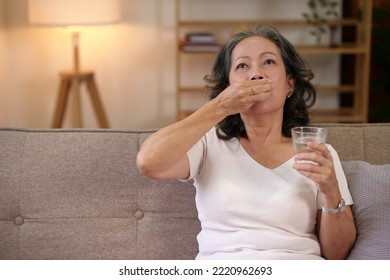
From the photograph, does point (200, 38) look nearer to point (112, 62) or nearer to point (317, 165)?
point (112, 62)

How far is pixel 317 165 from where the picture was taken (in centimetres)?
135

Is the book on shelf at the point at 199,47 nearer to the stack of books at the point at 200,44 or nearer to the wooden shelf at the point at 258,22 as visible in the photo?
the stack of books at the point at 200,44

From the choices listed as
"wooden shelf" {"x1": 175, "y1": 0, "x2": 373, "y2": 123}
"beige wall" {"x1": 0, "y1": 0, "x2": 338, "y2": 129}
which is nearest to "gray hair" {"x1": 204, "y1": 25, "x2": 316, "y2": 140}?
"wooden shelf" {"x1": 175, "y1": 0, "x2": 373, "y2": 123}

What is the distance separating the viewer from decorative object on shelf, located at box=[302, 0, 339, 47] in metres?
3.85

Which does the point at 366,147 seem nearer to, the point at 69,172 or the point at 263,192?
the point at 263,192

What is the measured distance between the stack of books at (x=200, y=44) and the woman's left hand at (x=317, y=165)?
2.56 meters

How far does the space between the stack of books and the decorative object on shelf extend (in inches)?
21.9

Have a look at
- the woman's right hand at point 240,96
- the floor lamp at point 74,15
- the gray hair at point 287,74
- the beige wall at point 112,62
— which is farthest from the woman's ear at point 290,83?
the beige wall at point 112,62

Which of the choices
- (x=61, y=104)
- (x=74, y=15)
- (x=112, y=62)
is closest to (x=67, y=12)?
(x=74, y=15)

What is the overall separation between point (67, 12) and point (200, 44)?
32.8 inches

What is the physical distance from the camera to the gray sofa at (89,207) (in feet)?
5.41

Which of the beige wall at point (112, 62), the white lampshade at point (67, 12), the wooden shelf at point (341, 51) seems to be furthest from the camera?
the beige wall at point (112, 62)

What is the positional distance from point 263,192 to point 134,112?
2.83 m

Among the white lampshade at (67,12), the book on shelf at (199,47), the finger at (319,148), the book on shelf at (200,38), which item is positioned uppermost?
the white lampshade at (67,12)
